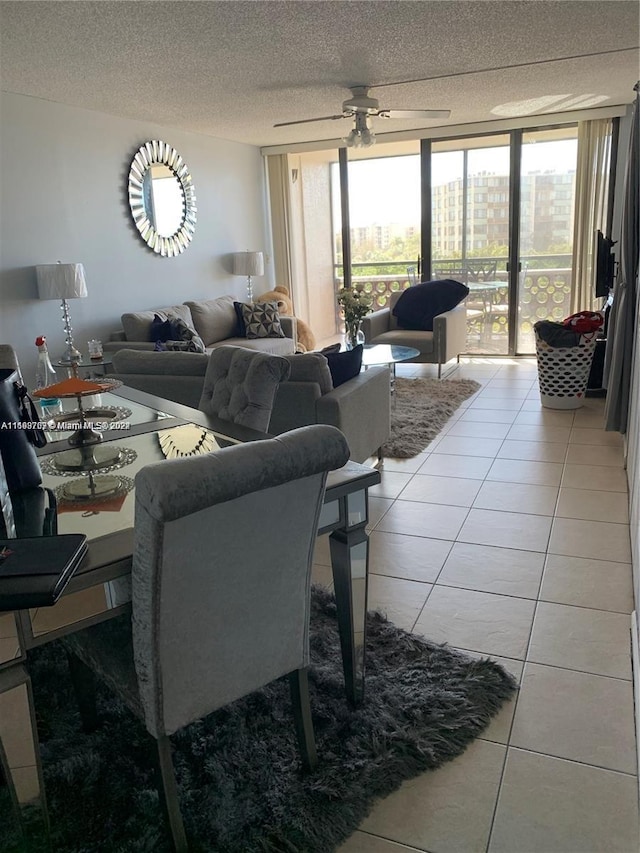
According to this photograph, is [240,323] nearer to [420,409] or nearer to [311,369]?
[420,409]

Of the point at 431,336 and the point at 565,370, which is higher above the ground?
the point at 431,336

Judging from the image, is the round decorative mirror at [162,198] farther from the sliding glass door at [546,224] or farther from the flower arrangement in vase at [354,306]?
the sliding glass door at [546,224]

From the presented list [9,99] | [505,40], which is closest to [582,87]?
[505,40]

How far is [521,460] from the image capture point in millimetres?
4059

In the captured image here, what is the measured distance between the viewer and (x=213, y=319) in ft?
20.8

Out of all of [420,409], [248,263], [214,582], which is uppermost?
[248,263]

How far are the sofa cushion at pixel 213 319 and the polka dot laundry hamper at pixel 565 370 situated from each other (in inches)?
118

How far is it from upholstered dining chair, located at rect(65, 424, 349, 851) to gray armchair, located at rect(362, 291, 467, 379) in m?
4.74

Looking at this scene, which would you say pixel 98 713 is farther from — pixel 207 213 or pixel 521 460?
pixel 207 213

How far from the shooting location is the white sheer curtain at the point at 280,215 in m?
7.93

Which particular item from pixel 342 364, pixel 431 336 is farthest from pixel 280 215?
pixel 342 364

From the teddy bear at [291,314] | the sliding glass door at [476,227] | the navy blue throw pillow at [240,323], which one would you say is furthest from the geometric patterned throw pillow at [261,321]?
the sliding glass door at [476,227]

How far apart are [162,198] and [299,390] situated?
3826 mm

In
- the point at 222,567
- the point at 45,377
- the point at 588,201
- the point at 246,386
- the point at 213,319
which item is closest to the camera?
the point at 222,567
